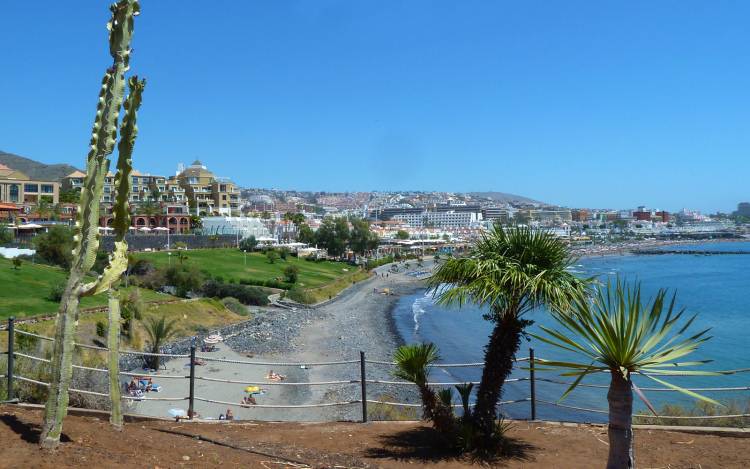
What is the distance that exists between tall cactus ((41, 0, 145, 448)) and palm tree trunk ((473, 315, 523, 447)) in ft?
12.1

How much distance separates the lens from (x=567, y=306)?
5574 mm

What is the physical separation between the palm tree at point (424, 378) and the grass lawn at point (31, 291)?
20.3m

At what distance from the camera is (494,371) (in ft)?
19.5

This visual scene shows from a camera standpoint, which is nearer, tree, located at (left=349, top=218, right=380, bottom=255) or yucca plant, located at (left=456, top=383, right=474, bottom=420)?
yucca plant, located at (left=456, top=383, right=474, bottom=420)

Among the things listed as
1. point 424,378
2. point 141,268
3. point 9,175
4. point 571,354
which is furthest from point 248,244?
point 424,378

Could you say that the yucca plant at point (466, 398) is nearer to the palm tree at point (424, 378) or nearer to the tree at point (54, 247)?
the palm tree at point (424, 378)

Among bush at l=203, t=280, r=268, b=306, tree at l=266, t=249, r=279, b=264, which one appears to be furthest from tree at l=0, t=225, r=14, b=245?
tree at l=266, t=249, r=279, b=264

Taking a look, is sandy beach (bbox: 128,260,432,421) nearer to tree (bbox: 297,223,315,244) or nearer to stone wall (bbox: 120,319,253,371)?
stone wall (bbox: 120,319,253,371)

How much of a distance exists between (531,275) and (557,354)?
24446mm

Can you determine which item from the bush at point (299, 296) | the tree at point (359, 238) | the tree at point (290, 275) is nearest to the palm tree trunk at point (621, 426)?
the bush at point (299, 296)

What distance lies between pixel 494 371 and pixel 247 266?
178 feet

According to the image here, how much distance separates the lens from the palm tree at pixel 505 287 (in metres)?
5.76

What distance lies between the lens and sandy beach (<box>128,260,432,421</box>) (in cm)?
1569

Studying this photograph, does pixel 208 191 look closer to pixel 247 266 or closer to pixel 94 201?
pixel 247 266
